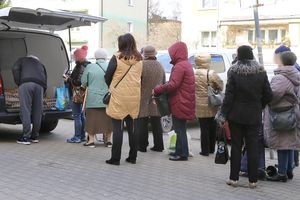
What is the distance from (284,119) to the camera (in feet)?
21.3

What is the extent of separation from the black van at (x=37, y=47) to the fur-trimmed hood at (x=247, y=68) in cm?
382

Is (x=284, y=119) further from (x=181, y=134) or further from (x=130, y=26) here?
(x=130, y=26)

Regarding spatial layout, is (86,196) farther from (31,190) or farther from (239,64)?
(239,64)

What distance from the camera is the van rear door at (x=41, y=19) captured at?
28.5 ft

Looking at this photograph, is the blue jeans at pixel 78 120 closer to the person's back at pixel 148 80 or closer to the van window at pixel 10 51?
the person's back at pixel 148 80

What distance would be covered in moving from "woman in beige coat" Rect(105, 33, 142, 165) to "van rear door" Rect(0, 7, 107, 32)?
2141 millimetres

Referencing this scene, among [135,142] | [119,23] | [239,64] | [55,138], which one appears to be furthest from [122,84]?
[119,23]

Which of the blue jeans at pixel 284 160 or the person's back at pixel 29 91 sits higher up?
the person's back at pixel 29 91

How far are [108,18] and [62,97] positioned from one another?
123 ft

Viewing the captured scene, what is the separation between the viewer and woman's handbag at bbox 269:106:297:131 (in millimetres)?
6477

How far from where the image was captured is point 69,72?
32.6 ft

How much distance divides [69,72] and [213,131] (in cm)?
306

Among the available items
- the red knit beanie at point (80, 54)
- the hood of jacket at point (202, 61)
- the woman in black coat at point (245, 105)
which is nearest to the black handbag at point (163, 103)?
the hood of jacket at point (202, 61)

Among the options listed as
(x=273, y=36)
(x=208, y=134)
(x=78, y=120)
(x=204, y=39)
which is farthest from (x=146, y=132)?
(x=204, y=39)
